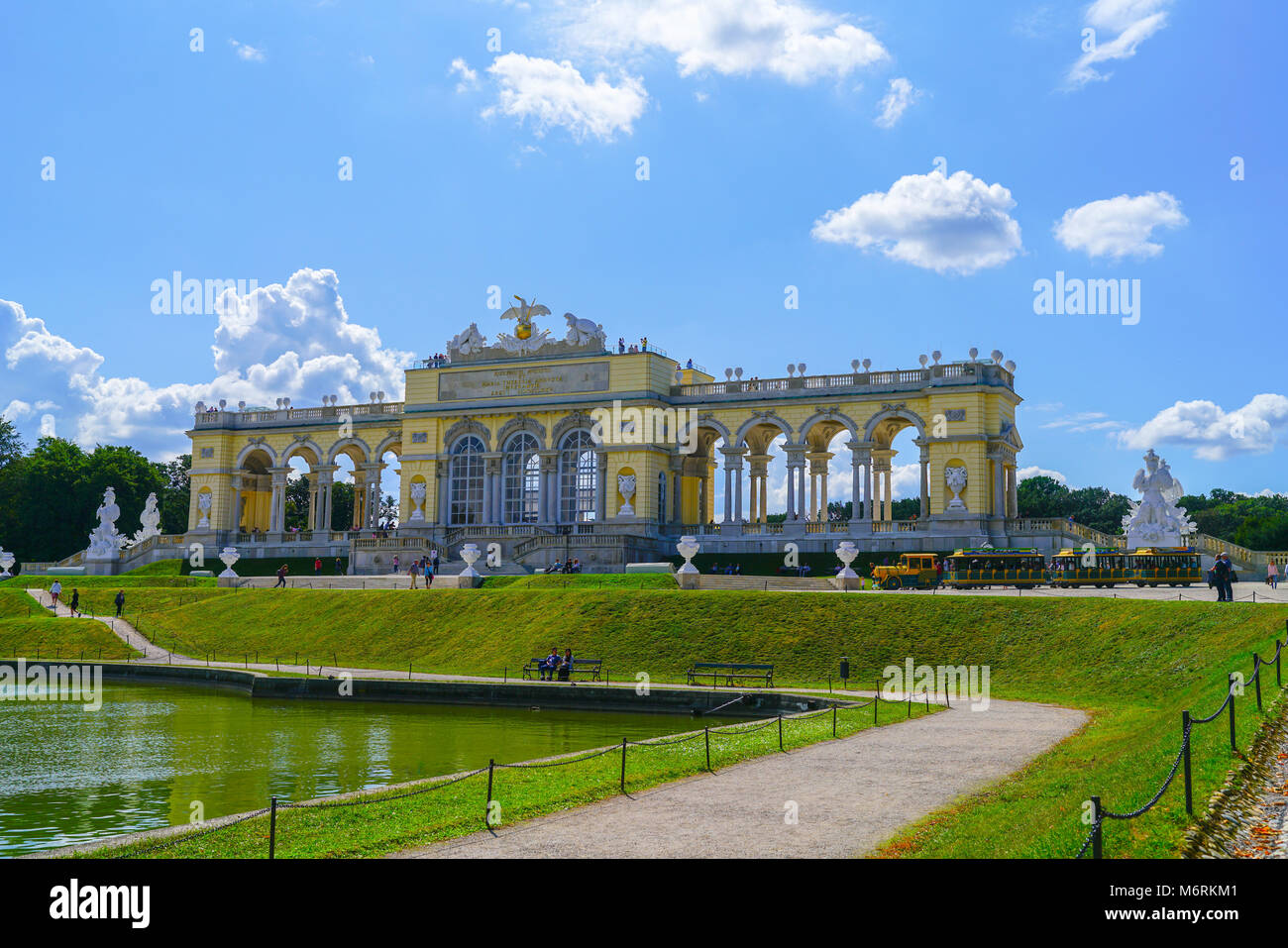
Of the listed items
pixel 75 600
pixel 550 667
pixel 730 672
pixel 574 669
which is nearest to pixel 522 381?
pixel 75 600

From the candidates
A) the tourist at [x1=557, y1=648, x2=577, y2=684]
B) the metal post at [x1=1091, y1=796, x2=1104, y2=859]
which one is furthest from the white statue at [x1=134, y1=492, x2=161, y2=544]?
the metal post at [x1=1091, y1=796, x2=1104, y2=859]

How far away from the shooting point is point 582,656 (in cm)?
3769

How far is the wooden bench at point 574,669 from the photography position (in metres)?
33.1

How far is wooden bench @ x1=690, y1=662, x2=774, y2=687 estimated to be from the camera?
32.0m

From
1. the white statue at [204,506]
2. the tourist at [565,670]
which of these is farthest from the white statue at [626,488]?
the tourist at [565,670]

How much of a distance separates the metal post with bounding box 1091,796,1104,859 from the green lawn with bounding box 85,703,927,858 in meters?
6.73

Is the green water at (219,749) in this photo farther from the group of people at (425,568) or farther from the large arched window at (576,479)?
the large arched window at (576,479)

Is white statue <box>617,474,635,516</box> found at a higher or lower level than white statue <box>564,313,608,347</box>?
lower

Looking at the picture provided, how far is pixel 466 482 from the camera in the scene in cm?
6975

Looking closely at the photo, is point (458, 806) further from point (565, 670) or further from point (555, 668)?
point (555, 668)

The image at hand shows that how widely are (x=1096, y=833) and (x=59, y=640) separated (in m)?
41.9

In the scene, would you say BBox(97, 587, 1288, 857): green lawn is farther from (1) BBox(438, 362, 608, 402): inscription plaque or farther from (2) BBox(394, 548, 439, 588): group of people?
(1) BBox(438, 362, 608, 402): inscription plaque
